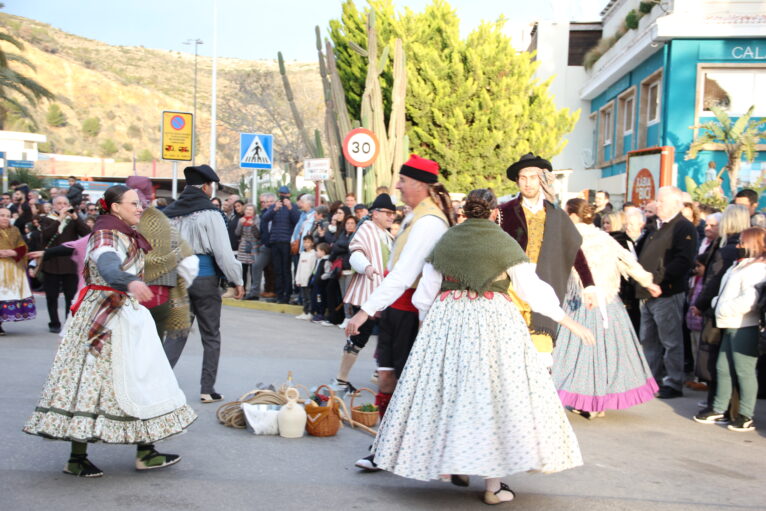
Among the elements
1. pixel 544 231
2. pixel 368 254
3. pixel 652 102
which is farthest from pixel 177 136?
pixel 652 102

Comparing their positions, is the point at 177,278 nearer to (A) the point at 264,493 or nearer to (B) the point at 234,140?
(A) the point at 264,493

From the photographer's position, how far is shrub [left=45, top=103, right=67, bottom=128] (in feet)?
266

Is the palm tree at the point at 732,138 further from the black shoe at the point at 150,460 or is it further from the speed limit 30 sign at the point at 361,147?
the black shoe at the point at 150,460

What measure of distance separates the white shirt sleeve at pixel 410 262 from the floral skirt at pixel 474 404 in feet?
1.14

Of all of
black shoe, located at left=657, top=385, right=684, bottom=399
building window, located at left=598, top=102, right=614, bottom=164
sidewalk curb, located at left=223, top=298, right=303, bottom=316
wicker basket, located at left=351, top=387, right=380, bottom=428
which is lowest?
sidewalk curb, located at left=223, top=298, right=303, bottom=316

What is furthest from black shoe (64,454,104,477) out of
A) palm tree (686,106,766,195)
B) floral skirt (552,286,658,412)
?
palm tree (686,106,766,195)

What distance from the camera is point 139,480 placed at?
549 centimetres

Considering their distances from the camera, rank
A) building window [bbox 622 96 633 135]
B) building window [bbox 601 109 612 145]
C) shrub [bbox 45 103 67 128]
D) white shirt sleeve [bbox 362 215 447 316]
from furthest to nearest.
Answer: shrub [bbox 45 103 67 128], building window [bbox 601 109 612 145], building window [bbox 622 96 633 135], white shirt sleeve [bbox 362 215 447 316]

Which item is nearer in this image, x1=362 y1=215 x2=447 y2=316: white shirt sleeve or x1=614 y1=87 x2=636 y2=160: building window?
x1=362 y1=215 x2=447 y2=316: white shirt sleeve

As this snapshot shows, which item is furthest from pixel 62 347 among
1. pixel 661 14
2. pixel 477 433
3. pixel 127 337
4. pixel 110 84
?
pixel 110 84

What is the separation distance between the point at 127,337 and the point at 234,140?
53697 millimetres

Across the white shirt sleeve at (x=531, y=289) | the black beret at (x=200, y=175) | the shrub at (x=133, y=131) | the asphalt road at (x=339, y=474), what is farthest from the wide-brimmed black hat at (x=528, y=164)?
the shrub at (x=133, y=131)

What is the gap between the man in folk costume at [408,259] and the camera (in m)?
5.55

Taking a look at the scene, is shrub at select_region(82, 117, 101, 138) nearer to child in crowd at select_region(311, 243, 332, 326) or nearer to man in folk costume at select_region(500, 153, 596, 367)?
child in crowd at select_region(311, 243, 332, 326)
